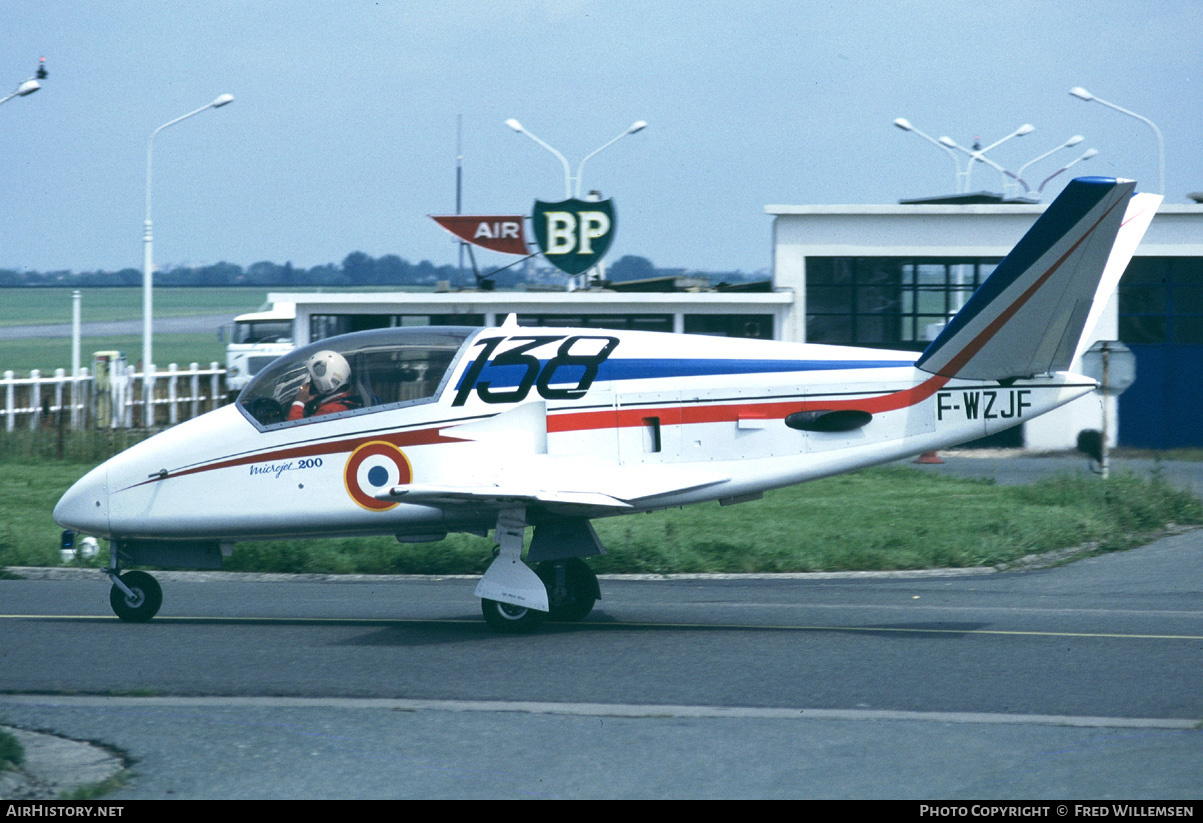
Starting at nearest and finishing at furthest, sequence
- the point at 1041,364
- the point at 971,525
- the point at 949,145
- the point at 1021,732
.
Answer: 1. the point at 1021,732
2. the point at 1041,364
3. the point at 971,525
4. the point at 949,145

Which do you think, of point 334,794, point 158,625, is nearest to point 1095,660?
point 334,794

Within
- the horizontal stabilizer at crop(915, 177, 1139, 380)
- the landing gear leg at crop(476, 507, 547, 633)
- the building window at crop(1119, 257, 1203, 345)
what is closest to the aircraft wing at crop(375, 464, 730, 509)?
the landing gear leg at crop(476, 507, 547, 633)

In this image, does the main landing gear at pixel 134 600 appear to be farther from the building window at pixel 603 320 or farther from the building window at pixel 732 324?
the building window at pixel 732 324

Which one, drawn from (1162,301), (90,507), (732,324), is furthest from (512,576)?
(1162,301)

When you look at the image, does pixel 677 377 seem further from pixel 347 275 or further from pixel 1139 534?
pixel 347 275

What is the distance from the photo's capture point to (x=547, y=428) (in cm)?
991

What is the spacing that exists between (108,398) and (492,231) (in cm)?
925

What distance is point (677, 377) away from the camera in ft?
32.5

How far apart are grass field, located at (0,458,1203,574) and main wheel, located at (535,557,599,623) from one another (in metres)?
3.29

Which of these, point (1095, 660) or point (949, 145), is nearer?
point (1095, 660)

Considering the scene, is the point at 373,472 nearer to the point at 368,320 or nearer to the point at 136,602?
the point at 136,602

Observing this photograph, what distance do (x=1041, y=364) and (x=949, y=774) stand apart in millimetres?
4413

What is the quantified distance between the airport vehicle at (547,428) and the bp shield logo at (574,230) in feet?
66.5

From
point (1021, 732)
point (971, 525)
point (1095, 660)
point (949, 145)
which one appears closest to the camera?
point (1021, 732)
